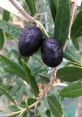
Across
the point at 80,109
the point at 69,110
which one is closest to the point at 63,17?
the point at 80,109

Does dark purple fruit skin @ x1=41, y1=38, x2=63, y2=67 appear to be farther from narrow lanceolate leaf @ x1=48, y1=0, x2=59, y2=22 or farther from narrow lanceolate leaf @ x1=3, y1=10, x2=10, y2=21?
narrow lanceolate leaf @ x1=3, y1=10, x2=10, y2=21

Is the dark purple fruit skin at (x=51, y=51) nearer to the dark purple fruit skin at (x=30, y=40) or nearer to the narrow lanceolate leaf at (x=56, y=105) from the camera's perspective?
the dark purple fruit skin at (x=30, y=40)

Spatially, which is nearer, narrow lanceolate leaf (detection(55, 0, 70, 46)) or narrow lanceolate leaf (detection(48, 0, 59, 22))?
narrow lanceolate leaf (detection(55, 0, 70, 46))

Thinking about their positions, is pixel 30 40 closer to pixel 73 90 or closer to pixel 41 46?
pixel 41 46

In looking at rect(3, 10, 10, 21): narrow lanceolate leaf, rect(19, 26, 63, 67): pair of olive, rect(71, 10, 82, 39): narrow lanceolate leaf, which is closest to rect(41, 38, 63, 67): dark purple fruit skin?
rect(19, 26, 63, 67): pair of olive

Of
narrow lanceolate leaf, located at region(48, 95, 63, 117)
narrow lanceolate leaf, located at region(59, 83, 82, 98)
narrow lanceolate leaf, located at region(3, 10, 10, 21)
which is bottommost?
narrow lanceolate leaf, located at region(48, 95, 63, 117)

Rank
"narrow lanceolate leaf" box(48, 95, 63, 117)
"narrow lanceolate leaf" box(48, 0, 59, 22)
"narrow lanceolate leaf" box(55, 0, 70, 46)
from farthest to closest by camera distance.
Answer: "narrow lanceolate leaf" box(48, 95, 63, 117), "narrow lanceolate leaf" box(48, 0, 59, 22), "narrow lanceolate leaf" box(55, 0, 70, 46)

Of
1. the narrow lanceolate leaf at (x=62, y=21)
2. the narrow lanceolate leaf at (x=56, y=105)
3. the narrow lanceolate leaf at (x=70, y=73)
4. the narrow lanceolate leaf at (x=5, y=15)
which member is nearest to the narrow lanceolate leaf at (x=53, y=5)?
the narrow lanceolate leaf at (x=62, y=21)
